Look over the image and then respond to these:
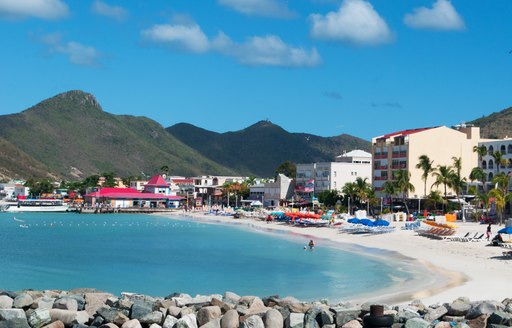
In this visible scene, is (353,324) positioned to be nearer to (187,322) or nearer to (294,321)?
(294,321)

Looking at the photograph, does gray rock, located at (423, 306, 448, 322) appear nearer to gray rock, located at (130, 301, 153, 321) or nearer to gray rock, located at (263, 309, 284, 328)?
gray rock, located at (263, 309, 284, 328)

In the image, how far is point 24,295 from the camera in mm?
18672

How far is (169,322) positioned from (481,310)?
7.18 metres

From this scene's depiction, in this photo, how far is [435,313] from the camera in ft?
57.7

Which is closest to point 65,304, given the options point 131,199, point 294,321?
point 294,321

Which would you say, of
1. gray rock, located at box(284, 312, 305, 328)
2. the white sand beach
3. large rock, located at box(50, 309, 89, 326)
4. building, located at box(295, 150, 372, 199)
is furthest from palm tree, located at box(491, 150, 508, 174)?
large rock, located at box(50, 309, 89, 326)

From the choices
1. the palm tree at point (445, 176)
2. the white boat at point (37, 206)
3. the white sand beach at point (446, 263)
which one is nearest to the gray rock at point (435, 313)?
the white sand beach at point (446, 263)

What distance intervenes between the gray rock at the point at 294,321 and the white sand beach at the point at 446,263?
11.8 metres

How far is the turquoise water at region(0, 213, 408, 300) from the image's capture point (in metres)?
34.8

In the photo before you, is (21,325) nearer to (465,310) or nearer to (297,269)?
(465,310)

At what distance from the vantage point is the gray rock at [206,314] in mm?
17297

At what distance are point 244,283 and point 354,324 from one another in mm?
20300

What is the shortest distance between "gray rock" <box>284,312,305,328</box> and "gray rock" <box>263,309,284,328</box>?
0.14 metres

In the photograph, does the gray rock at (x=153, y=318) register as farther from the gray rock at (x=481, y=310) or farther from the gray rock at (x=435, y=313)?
the gray rock at (x=481, y=310)
